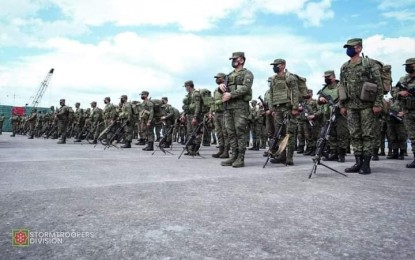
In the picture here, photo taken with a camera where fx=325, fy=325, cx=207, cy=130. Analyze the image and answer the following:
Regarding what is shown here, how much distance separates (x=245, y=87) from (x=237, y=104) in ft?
1.31

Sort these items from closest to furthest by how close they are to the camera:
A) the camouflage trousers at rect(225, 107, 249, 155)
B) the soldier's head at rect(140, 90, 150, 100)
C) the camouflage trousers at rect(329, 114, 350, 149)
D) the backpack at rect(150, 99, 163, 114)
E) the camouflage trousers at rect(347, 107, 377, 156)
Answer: the camouflage trousers at rect(347, 107, 377, 156), the camouflage trousers at rect(225, 107, 249, 155), the camouflage trousers at rect(329, 114, 350, 149), the soldier's head at rect(140, 90, 150, 100), the backpack at rect(150, 99, 163, 114)

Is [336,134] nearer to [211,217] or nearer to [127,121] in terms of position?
[211,217]

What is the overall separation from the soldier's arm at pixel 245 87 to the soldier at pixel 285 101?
2.51 feet

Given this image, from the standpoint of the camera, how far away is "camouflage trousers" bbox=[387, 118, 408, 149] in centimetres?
903

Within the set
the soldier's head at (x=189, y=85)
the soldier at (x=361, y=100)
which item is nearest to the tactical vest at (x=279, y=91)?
the soldier at (x=361, y=100)

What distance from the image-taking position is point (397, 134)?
9.09 m

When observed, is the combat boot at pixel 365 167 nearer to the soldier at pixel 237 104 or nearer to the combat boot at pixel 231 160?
the soldier at pixel 237 104

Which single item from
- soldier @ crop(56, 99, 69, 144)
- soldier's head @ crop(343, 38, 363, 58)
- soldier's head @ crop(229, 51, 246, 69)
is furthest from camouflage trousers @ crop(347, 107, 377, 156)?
soldier @ crop(56, 99, 69, 144)

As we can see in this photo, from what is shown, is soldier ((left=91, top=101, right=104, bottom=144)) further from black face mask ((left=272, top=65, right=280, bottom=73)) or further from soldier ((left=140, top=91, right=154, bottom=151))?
black face mask ((left=272, top=65, right=280, bottom=73))

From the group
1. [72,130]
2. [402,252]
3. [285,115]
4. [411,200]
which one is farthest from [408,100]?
[72,130]

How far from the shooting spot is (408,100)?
671 centimetres

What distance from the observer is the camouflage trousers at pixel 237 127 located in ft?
21.4

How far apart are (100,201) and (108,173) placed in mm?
2129

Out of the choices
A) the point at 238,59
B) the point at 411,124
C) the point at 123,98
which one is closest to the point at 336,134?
the point at 411,124
